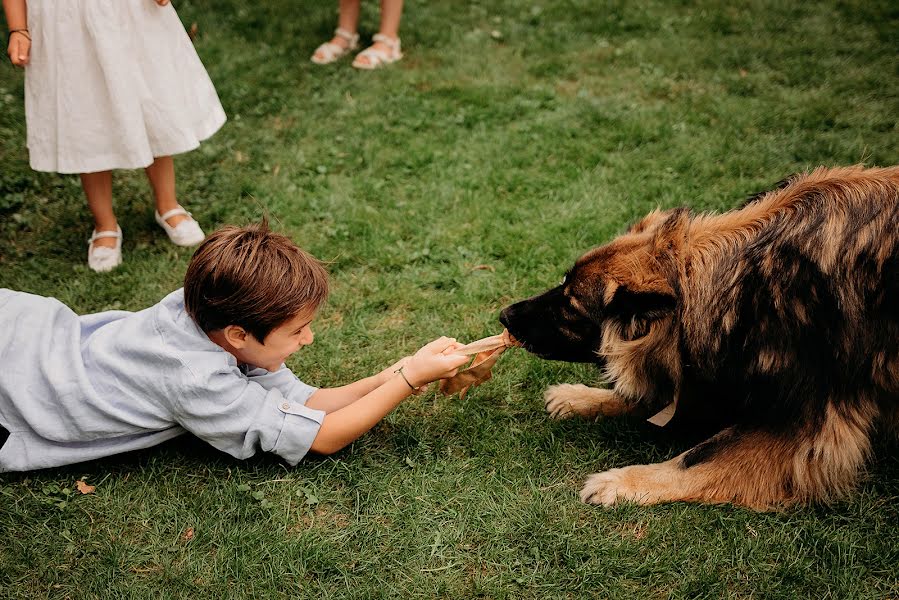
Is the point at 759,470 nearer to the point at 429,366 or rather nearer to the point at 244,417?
the point at 429,366

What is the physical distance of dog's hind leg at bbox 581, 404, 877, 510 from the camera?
8.79 ft

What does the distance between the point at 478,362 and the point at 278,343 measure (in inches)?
35.0

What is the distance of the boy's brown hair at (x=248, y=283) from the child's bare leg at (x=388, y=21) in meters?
4.33

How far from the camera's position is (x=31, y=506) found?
112 inches

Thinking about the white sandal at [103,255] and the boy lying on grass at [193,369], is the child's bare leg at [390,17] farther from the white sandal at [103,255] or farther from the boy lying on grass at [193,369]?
the boy lying on grass at [193,369]

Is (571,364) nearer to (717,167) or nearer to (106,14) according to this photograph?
(717,167)

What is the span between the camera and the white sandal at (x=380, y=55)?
6504 mm

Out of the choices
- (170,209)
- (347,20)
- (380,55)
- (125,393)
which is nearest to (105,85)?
(170,209)

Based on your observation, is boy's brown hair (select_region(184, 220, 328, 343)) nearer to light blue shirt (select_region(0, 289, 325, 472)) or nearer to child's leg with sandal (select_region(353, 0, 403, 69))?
light blue shirt (select_region(0, 289, 325, 472))

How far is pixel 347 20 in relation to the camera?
677 cm

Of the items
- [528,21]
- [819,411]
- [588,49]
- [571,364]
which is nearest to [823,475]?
[819,411]

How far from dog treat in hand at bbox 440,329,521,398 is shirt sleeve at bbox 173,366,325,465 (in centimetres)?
61

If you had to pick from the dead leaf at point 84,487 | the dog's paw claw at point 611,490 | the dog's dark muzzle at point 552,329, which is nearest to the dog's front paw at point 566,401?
the dog's dark muzzle at point 552,329

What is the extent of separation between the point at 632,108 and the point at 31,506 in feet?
16.8
